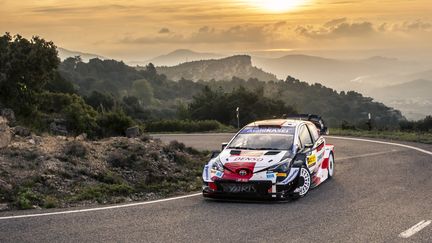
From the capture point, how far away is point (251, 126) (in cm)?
1411

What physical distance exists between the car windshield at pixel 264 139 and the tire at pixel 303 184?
2.35 ft

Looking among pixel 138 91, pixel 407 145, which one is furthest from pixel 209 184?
pixel 138 91

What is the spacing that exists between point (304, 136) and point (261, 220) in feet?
13.7

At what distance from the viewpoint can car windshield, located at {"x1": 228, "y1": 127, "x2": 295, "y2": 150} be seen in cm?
1295

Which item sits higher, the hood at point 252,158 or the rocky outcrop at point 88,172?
the hood at point 252,158

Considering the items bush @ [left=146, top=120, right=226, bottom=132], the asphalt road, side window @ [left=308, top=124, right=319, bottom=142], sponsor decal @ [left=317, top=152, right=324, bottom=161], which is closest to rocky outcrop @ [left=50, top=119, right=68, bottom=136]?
bush @ [left=146, top=120, right=226, bottom=132]

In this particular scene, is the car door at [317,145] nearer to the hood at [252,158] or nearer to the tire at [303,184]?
the tire at [303,184]

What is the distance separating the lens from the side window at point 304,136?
13508mm

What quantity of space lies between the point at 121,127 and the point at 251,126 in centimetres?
1448

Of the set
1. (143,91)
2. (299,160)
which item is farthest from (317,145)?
(143,91)

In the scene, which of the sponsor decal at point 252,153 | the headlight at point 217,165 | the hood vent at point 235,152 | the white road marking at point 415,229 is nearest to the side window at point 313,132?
the sponsor decal at point 252,153

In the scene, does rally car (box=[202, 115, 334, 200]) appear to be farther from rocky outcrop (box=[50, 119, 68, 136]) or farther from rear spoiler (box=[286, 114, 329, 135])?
rocky outcrop (box=[50, 119, 68, 136])

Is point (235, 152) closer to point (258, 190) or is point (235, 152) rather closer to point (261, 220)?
point (258, 190)

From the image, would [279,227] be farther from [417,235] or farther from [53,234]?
[53,234]
